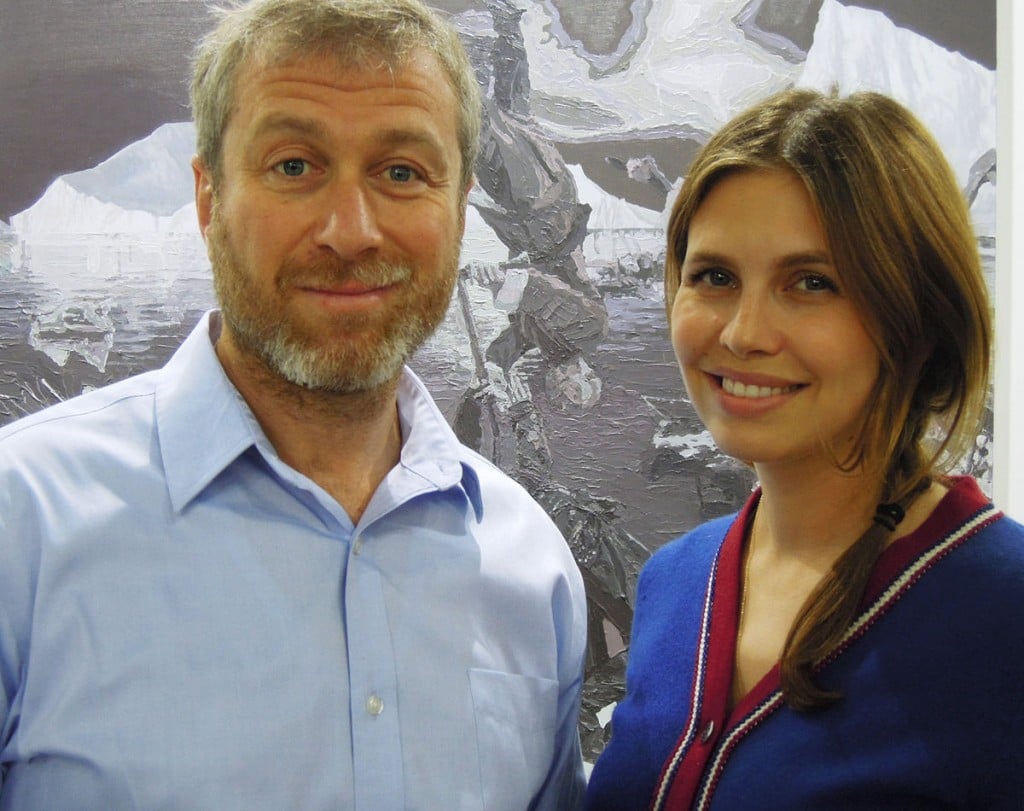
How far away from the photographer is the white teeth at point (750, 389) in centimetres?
134

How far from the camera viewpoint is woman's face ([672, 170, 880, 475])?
4.26ft

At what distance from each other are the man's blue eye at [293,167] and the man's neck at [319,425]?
0.27 m

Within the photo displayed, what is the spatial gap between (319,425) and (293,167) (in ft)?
1.21

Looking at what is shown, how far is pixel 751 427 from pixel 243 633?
721 mm

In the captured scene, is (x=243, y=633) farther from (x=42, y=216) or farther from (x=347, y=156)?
(x=42, y=216)

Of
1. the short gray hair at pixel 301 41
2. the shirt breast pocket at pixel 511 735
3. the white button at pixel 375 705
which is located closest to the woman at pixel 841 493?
the shirt breast pocket at pixel 511 735

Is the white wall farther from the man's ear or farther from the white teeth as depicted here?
the man's ear

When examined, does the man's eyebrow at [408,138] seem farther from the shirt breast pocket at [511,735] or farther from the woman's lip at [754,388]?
the shirt breast pocket at [511,735]

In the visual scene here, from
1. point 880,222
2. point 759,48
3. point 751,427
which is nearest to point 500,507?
point 751,427

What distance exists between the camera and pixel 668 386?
2.41 metres

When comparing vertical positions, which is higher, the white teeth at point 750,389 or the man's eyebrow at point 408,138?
the man's eyebrow at point 408,138

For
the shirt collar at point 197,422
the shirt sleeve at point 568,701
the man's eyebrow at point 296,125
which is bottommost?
the shirt sleeve at point 568,701

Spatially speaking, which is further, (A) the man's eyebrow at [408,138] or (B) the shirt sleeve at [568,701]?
(B) the shirt sleeve at [568,701]

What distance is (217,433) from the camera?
1411mm
